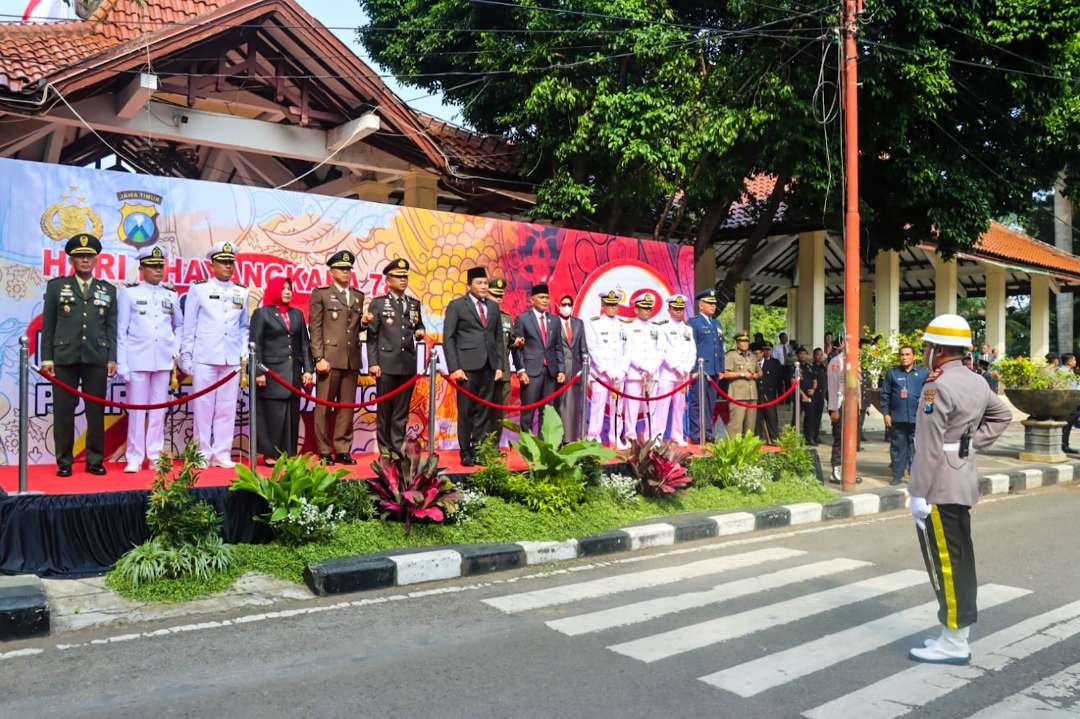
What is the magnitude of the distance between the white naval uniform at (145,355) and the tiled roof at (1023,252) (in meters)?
18.9

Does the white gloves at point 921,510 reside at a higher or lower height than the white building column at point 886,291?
lower

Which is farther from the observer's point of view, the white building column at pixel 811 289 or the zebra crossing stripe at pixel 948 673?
the white building column at pixel 811 289

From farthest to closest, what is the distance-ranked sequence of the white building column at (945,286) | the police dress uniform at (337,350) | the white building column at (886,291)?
the white building column at (945,286) < the white building column at (886,291) < the police dress uniform at (337,350)

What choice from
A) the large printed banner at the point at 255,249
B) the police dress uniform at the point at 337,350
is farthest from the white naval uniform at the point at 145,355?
the police dress uniform at the point at 337,350

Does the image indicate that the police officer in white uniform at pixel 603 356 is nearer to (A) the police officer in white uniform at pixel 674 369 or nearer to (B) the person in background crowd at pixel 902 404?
(A) the police officer in white uniform at pixel 674 369

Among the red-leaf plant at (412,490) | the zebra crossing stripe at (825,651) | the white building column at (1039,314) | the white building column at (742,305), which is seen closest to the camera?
the zebra crossing stripe at (825,651)

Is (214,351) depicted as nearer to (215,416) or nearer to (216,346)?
(216,346)

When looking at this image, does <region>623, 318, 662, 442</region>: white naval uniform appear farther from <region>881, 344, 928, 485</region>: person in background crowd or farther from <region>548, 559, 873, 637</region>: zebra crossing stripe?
<region>548, 559, 873, 637</region>: zebra crossing stripe

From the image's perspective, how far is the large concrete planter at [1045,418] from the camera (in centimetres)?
1341

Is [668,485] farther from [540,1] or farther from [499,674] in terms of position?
[540,1]

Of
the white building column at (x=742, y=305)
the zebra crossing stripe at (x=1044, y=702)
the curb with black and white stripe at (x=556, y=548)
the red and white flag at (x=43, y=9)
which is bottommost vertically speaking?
the zebra crossing stripe at (x=1044, y=702)

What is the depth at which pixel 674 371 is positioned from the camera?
10938 mm

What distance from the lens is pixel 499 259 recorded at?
10906mm

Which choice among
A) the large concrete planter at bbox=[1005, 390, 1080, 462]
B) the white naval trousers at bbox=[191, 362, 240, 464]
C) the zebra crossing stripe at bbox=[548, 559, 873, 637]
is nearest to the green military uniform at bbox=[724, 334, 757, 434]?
the zebra crossing stripe at bbox=[548, 559, 873, 637]
